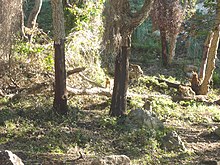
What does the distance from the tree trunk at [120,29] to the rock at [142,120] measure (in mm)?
653

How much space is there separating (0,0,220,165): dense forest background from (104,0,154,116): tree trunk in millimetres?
19

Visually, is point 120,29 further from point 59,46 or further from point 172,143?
point 172,143

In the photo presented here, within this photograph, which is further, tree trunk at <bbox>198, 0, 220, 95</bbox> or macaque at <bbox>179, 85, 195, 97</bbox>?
tree trunk at <bbox>198, 0, 220, 95</bbox>

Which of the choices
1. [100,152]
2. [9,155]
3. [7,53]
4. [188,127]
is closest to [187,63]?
[188,127]

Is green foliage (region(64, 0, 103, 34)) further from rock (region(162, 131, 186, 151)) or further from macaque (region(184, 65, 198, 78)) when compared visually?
macaque (region(184, 65, 198, 78))

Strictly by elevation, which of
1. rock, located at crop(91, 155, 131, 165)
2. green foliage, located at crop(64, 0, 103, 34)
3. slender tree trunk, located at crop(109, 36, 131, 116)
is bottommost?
rock, located at crop(91, 155, 131, 165)

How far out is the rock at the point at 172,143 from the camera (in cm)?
669

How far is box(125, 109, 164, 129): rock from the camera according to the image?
24.9 ft

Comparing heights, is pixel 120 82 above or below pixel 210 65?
below

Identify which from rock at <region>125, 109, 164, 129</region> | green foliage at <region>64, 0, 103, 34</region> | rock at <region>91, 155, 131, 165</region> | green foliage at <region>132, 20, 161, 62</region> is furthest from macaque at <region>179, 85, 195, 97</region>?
rock at <region>91, 155, 131, 165</region>

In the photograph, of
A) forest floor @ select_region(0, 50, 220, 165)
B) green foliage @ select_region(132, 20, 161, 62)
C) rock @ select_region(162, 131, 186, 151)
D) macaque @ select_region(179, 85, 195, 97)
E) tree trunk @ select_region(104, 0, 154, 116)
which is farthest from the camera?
green foliage @ select_region(132, 20, 161, 62)

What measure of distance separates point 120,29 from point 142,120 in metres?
1.81

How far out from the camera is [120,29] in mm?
7727

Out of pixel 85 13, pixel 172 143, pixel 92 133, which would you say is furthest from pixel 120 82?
pixel 85 13
